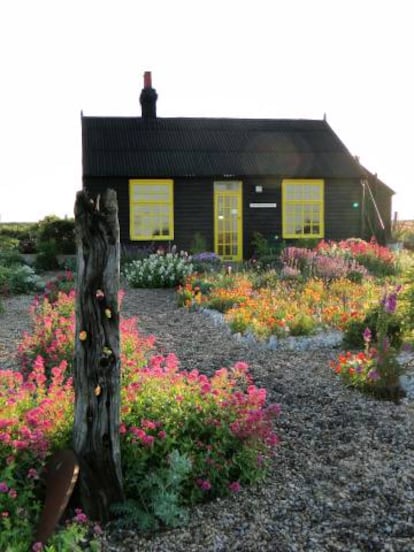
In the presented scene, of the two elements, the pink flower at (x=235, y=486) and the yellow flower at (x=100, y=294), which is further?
the pink flower at (x=235, y=486)

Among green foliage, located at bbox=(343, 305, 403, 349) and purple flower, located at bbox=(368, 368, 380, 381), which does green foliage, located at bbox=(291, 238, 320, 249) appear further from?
purple flower, located at bbox=(368, 368, 380, 381)

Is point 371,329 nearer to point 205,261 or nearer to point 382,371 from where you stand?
point 382,371

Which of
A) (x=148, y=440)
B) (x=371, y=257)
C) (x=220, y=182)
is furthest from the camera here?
(x=220, y=182)

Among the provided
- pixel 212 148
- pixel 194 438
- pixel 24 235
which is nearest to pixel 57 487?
pixel 194 438

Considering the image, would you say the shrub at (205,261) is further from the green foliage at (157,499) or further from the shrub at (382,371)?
the green foliage at (157,499)

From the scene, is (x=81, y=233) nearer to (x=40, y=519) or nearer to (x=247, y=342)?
(x=40, y=519)

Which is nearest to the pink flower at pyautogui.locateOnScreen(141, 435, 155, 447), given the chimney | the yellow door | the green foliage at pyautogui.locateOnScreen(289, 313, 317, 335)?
the green foliage at pyautogui.locateOnScreen(289, 313, 317, 335)

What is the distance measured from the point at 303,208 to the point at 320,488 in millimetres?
15447

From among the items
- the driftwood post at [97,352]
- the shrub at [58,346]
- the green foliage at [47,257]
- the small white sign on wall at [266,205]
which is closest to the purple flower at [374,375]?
the shrub at [58,346]

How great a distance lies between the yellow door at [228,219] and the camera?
1819cm

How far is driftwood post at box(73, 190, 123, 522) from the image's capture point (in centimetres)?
335

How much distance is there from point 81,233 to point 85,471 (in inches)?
49.8

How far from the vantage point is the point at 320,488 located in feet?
12.2

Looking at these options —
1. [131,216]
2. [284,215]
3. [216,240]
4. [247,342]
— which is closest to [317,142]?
[284,215]
